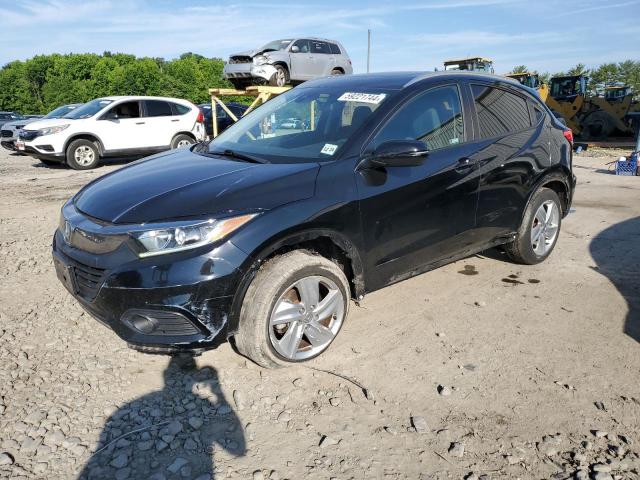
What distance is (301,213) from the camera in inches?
110

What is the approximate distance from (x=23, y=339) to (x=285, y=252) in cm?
186

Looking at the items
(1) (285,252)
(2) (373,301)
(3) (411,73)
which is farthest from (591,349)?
(3) (411,73)

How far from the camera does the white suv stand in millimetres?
10945

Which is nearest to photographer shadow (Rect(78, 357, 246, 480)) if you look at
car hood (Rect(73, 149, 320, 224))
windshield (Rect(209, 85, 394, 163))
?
car hood (Rect(73, 149, 320, 224))

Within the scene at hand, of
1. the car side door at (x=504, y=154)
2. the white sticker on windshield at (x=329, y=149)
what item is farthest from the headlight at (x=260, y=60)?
the white sticker on windshield at (x=329, y=149)

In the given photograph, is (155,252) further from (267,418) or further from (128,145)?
(128,145)

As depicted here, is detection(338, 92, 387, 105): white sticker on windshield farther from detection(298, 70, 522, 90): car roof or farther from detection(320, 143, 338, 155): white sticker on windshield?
detection(320, 143, 338, 155): white sticker on windshield

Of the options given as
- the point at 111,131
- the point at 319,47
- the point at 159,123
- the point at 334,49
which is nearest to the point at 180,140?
the point at 159,123

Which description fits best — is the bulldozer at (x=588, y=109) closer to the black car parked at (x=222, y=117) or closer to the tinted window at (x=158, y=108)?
the black car parked at (x=222, y=117)

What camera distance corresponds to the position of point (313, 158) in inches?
122

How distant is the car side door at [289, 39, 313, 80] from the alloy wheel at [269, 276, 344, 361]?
12.0m

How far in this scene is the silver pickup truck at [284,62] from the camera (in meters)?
13.2

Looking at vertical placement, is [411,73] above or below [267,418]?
above

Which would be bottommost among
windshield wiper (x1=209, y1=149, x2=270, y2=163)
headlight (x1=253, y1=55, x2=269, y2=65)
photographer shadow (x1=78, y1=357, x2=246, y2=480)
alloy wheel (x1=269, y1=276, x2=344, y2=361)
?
photographer shadow (x1=78, y1=357, x2=246, y2=480)
